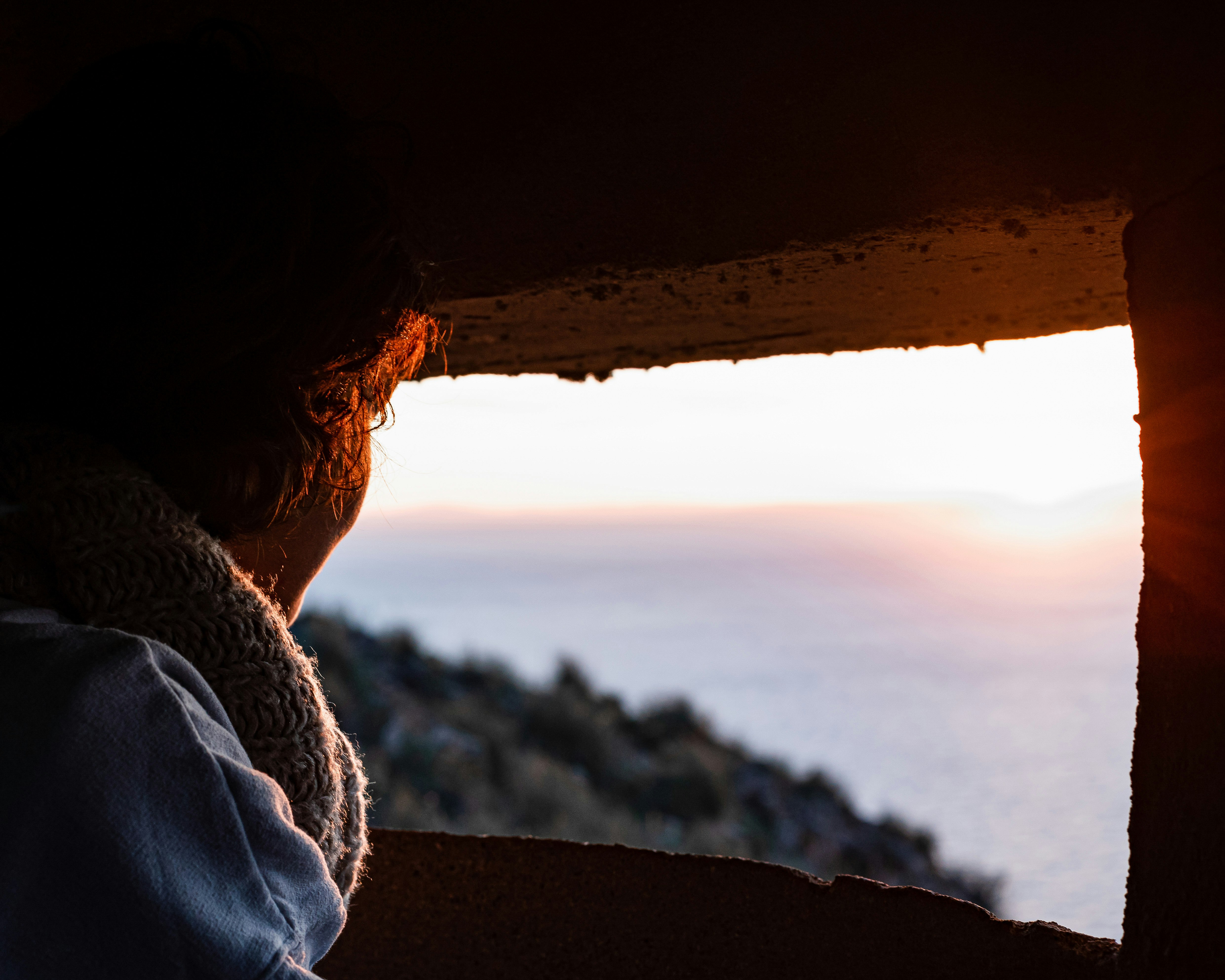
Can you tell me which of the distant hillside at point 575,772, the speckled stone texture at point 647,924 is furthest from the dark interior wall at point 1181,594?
the distant hillside at point 575,772

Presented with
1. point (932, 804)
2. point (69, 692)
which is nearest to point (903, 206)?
point (69, 692)

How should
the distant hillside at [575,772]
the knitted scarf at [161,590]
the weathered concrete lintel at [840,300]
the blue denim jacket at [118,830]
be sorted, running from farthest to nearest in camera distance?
1. the distant hillside at [575,772]
2. the weathered concrete lintel at [840,300]
3. the knitted scarf at [161,590]
4. the blue denim jacket at [118,830]

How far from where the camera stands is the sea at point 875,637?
9539 millimetres

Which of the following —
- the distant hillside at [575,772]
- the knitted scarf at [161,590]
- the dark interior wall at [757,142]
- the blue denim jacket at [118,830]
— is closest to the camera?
the blue denim jacket at [118,830]

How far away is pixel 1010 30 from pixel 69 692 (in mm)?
1151

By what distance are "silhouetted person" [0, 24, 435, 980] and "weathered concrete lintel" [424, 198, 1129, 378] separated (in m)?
0.53

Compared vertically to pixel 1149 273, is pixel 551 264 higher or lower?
higher

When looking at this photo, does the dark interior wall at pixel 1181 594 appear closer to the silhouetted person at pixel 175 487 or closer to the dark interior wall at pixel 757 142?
the dark interior wall at pixel 757 142

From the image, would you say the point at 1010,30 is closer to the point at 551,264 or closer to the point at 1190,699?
the point at 551,264

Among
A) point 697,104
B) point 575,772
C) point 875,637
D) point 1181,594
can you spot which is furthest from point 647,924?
point 875,637

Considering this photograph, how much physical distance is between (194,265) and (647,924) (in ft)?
4.15

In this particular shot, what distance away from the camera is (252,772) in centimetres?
68

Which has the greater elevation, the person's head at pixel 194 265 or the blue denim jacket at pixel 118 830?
the person's head at pixel 194 265

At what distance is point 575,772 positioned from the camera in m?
9.52
